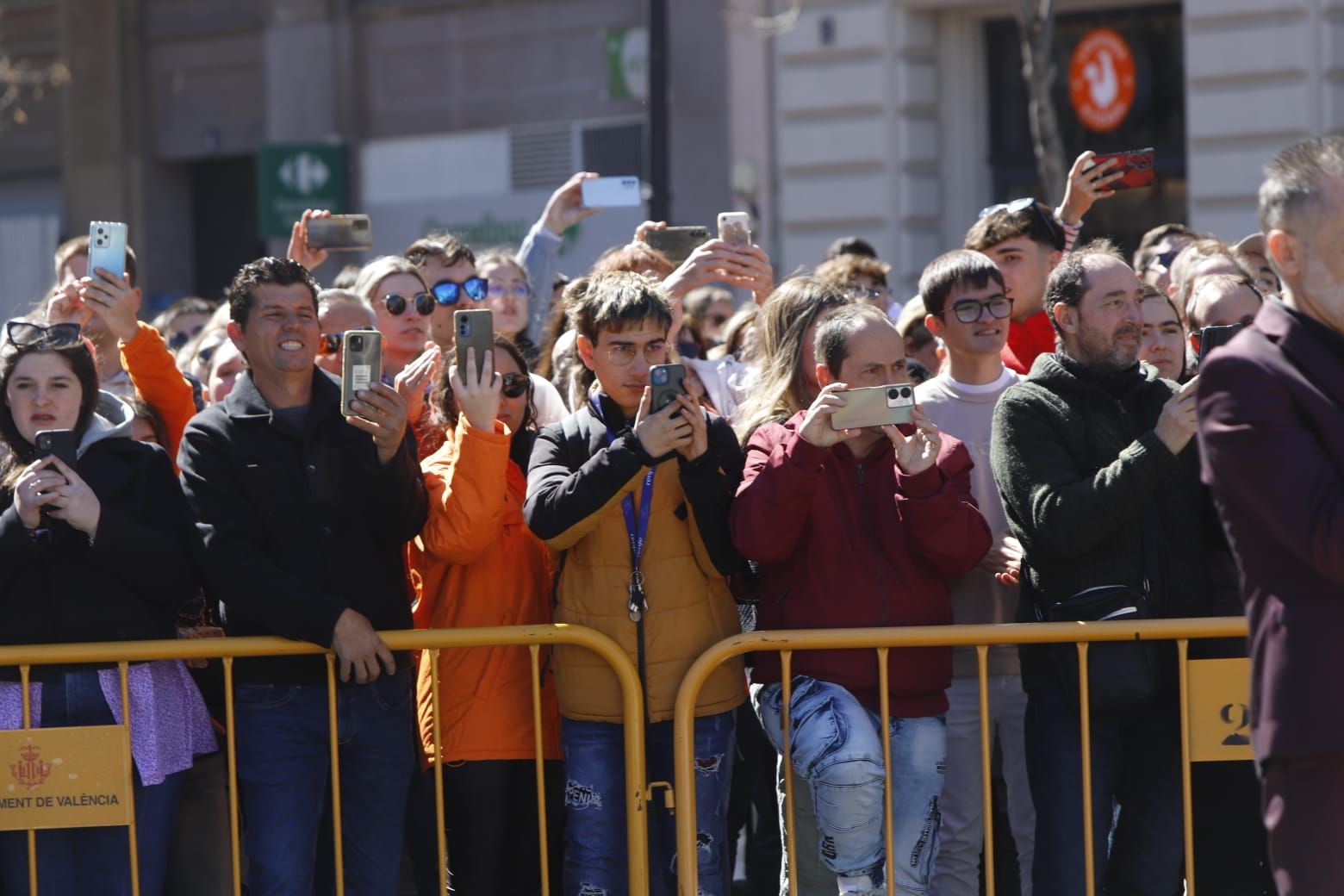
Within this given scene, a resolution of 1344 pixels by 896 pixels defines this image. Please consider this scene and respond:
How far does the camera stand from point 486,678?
4.91 metres

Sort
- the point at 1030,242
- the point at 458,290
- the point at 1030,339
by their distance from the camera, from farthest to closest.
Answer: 1. the point at 458,290
2. the point at 1030,339
3. the point at 1030,242

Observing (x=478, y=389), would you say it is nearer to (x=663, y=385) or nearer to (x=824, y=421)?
(x=663, y=385)

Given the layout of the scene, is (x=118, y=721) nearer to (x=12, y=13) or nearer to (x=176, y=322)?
(x=176, y=322)

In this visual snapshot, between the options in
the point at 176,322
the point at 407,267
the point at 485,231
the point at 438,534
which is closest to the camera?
the point at 438,534

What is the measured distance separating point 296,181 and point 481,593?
1260cm

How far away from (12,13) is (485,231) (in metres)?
7.58

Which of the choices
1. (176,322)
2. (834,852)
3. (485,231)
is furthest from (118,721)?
(485,231)

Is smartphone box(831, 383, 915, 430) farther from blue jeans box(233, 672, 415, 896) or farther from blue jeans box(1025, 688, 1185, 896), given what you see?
blue jeans box(233, 672, 415, 896)

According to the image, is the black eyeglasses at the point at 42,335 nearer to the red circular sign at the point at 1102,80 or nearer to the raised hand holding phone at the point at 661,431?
the raised hand holding phone at the point at 661,431

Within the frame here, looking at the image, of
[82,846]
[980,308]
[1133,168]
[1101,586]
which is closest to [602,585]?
[1101,586]

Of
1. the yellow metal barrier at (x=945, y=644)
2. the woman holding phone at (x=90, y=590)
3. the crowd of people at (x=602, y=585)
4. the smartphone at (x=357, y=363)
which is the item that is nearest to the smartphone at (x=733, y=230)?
the crowd of people at (x=602, y=585)

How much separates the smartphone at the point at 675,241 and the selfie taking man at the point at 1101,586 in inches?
60.9

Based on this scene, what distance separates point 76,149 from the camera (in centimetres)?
1961

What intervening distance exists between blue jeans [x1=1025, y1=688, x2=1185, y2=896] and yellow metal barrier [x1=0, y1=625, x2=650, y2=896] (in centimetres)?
106
